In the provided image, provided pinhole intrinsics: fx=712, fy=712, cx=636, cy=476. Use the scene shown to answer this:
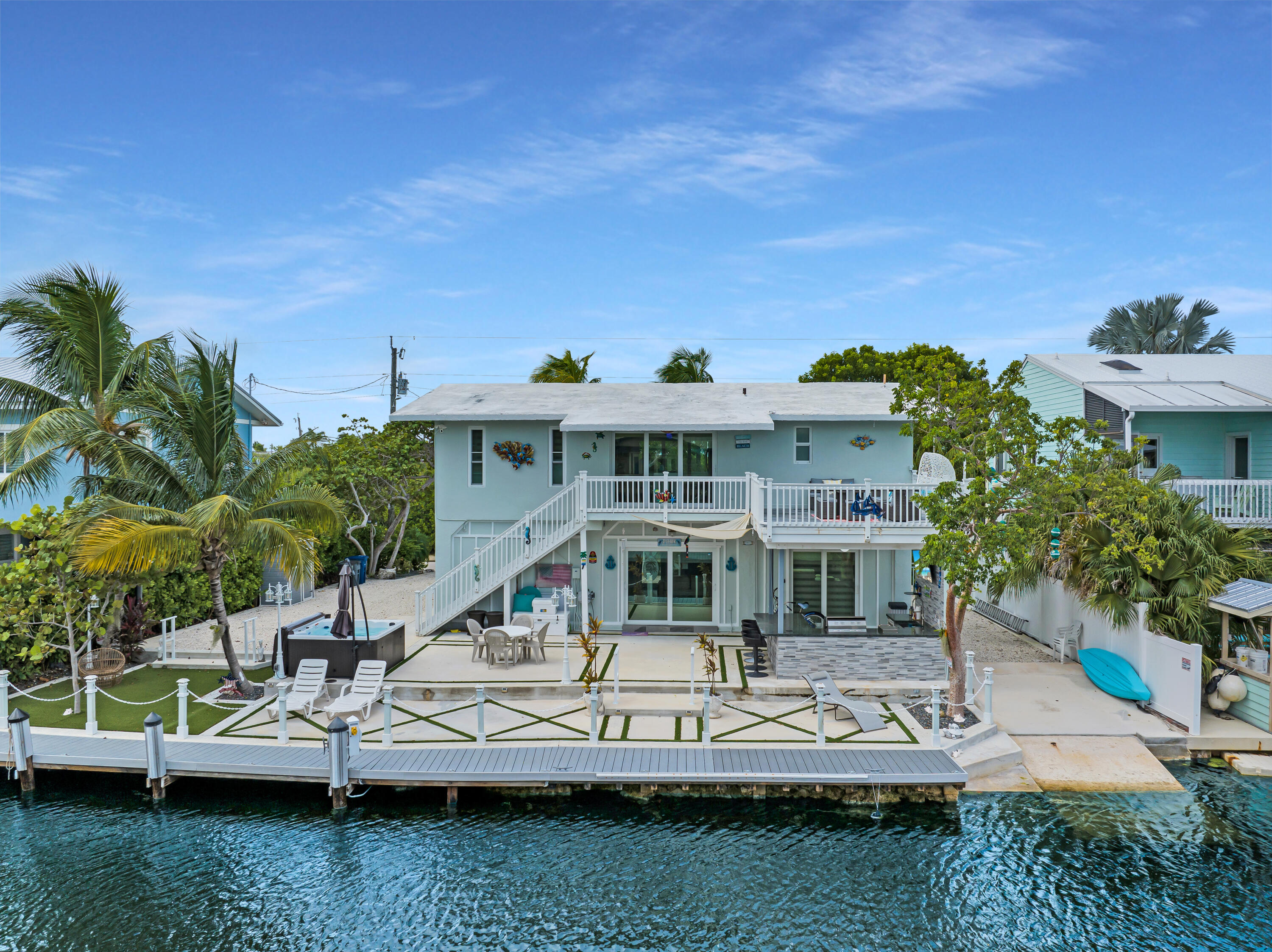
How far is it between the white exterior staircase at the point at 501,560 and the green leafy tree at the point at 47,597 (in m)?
6.53

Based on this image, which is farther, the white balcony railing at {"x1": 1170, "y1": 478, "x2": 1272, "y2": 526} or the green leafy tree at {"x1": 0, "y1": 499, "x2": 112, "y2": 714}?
the white balcony railing at {"x1": 1170, "y1": 478, "x2": 1272, "y2": 526}

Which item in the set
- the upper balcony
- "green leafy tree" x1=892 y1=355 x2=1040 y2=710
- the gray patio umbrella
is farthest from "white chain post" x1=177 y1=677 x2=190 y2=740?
"green leafy tree" x1=892 y1=355 x2=1040 y2=710

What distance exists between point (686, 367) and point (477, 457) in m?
20.2

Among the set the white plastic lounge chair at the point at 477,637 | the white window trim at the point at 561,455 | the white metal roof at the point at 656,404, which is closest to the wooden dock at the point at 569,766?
the white plastic lounge chair at the point at 477,637

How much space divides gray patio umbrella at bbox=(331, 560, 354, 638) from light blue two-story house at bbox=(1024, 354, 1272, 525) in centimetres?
1631

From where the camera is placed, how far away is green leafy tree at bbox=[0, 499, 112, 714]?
12516 millimetres

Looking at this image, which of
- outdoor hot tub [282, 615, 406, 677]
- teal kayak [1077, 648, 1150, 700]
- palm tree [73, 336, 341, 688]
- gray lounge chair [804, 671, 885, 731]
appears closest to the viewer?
gray lounge chair [804, 671, 885, 731]

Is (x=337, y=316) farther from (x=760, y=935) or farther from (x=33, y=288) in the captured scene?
(x=760, y=935)

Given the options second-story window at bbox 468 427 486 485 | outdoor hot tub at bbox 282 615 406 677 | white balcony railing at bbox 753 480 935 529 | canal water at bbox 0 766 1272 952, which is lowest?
canal water at bbox 0 766 1272 952

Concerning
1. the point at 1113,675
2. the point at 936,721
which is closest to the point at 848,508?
the point at 936,721

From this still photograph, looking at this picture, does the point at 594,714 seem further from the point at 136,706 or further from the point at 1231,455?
the point at 1231,455

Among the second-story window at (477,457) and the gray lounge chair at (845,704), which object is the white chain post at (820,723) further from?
the second-story window at (477,457)

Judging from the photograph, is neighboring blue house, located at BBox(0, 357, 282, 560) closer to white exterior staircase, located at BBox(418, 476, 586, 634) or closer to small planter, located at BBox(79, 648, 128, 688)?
small planter, located at BBox(79, 648, 128, 688)

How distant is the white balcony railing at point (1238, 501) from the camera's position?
53.3ft
